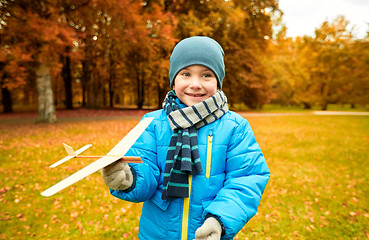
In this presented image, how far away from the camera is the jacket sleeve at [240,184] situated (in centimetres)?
127

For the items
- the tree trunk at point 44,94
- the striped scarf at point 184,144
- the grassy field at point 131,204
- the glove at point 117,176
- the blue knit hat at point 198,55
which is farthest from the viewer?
the tree trunk at point 44,94

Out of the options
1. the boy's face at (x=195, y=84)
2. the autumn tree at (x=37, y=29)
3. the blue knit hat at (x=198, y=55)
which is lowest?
the boy's face at (x=195, y=84)

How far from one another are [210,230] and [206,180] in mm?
307

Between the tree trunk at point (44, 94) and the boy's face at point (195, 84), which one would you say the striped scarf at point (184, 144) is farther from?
the tree trunk at point (44, 94)

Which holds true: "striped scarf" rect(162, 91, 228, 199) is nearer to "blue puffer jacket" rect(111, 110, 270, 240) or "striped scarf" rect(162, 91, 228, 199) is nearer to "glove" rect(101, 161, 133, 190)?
"blue puffer jacket" rect(111, 110, 270, 240)

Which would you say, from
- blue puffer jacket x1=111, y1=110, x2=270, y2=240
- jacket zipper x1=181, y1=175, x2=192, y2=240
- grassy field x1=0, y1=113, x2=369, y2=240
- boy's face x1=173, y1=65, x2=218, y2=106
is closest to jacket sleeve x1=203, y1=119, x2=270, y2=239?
blue puffer jacket x1=111, y1=110, x2=270, y2=240

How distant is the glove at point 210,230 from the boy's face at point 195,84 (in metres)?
0.76

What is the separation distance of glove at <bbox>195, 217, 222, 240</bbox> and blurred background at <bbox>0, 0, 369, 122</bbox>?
383 inches

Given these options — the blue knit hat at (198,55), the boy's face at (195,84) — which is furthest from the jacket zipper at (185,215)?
the blue knit hat at (198,55)

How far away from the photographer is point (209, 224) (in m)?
1.21

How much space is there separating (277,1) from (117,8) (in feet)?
42.0

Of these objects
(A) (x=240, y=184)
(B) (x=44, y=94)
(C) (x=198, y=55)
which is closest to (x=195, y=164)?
(A) (x=240, y=184)

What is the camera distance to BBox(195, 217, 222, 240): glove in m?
1.18

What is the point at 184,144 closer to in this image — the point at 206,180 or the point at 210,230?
the point at 206,180
